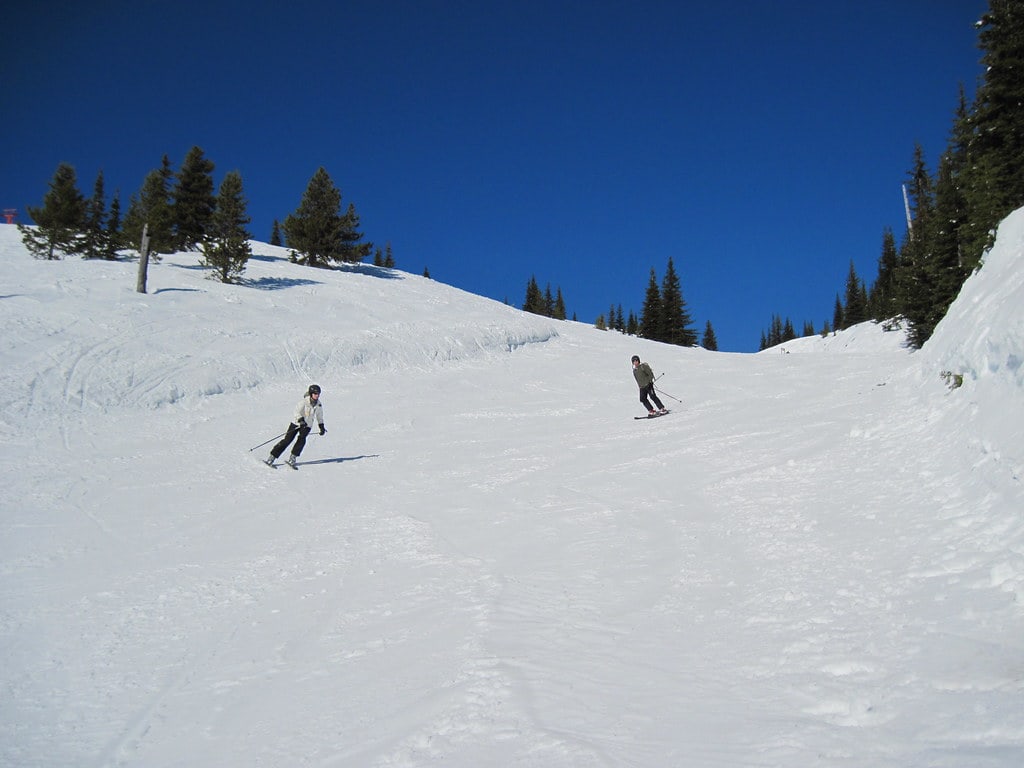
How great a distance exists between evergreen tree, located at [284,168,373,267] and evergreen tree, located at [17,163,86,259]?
47.7 feet

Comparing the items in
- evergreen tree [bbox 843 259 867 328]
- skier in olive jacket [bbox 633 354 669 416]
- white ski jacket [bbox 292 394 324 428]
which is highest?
evergreen tree [bbox 843 259 867 328]

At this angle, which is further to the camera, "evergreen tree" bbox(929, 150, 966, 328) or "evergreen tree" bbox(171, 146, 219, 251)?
"evergreen tree" bbox(171, 146, 219, 251)

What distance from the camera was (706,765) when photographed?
3.13m

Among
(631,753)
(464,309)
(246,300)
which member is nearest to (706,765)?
(631,753)

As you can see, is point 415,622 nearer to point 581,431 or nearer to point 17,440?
point 581,431

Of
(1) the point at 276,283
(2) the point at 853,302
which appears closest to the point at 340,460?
(1) the point at 276,283

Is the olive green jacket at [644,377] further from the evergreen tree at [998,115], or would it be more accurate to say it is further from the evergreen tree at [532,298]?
the evergreen tree at [532,298]

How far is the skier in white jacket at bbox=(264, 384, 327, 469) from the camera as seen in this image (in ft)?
43.0

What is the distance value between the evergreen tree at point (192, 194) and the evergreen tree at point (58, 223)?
6.92 m

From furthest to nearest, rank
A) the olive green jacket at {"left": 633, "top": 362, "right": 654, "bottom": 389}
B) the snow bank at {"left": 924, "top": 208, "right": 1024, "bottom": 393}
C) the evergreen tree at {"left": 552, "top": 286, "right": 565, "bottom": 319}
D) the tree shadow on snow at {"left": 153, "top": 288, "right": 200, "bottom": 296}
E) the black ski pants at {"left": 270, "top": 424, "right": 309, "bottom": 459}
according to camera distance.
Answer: the evergreen tree at {"left": 552, "top": 286, "right": 565, "bottom": 319}, the tree shadow on snow at {"left": 153, "top": 288, "right": 200, "bottom": 296}, the olive green jacket at {"left": 633, "top": 362, "right": 654, "bottom": 389}, the black ski pants at {"left": 270, "top": 424, "right": 309, "bottom": 459}, the snow bank at {"left": 924, "top": 208, "right": 1024, "bottom": 393}

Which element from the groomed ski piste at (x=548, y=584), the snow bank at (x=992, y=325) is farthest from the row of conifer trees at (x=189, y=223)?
the snow bank at (x=992, y=325)

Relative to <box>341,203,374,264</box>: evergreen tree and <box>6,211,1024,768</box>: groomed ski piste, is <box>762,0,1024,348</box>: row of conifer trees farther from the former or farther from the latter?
<box>341,203,374,264</box>: evergreen tree

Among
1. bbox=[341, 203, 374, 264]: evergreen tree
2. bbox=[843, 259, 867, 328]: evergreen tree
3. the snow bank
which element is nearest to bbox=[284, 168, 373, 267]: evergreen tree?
bbox=[341, 203, 374, 264]: evergreen tree

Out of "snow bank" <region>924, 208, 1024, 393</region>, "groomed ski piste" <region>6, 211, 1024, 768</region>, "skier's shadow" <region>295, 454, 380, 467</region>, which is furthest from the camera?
"skier's shadow" <region>295, 454, 380, 467</region>
